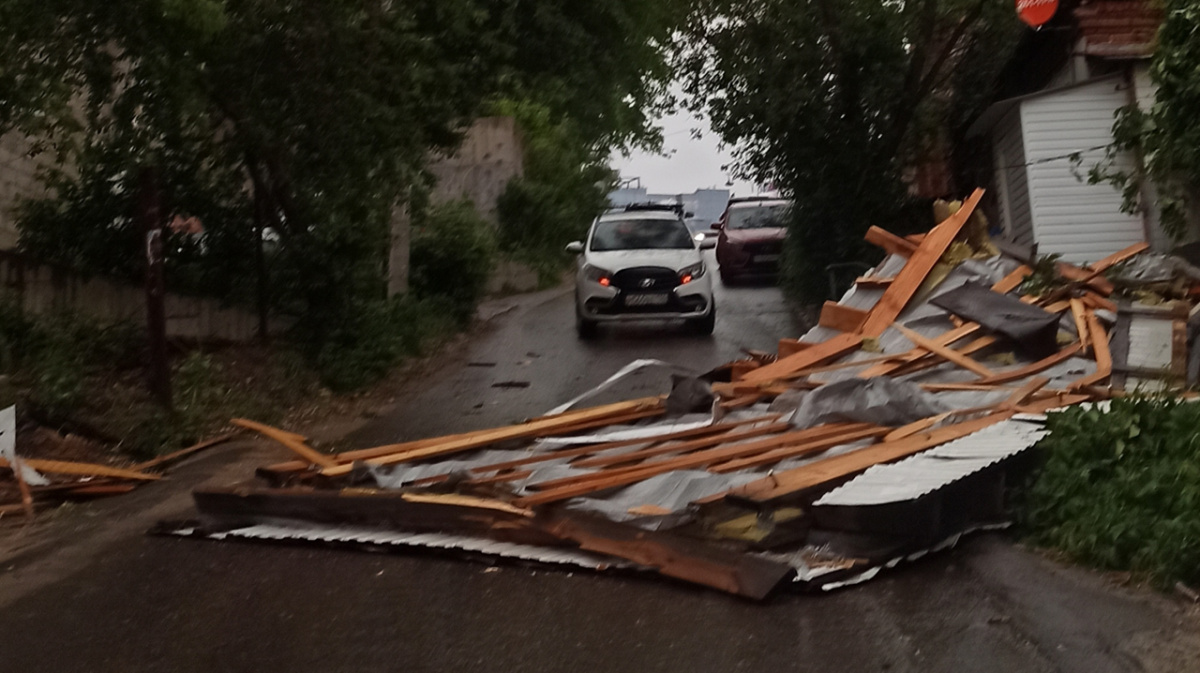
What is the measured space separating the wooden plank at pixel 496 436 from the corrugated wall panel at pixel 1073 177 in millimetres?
9485

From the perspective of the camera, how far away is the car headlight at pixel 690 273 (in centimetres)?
1691

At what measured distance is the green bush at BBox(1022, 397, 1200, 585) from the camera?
5.50 meters

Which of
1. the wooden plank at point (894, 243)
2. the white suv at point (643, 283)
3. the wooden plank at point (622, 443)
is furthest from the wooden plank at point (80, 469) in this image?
the white suv at point (643, 283)

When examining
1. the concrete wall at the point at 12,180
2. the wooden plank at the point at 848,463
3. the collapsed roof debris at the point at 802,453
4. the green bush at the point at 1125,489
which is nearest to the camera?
the green bush at the point at 1125,489

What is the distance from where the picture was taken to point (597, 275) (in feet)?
55.9

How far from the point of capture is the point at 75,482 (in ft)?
28.9

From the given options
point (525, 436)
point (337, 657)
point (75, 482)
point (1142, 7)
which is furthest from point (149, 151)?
point (1142, 7)

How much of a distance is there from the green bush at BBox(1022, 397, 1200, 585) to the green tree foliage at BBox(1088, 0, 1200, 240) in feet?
22.2

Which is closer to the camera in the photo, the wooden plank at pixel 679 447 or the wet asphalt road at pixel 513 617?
the wet asphalt road at pixel 513 617

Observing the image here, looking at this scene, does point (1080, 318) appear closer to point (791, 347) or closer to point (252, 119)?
point (791, 347)

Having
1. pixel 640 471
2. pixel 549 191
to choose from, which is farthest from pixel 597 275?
pixel 549 191

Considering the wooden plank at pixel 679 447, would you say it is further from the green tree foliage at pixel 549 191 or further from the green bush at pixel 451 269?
the green tree foliage at pixel 549 191

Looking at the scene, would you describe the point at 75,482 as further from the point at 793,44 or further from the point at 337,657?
the point at 793,44

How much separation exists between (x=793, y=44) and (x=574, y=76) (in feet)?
11.2
